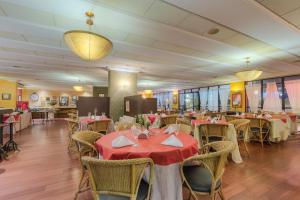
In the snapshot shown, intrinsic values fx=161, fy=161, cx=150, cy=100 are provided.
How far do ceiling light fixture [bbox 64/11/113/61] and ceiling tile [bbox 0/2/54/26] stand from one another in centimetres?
74

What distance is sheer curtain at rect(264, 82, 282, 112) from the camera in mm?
8555

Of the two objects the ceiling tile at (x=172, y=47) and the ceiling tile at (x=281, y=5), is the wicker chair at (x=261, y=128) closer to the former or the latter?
the ceiling tile at (x=172, y=47)

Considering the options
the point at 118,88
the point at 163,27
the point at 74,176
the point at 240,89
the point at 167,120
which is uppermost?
the point at 163,27

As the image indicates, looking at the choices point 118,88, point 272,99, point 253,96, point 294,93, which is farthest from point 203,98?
point 118,88

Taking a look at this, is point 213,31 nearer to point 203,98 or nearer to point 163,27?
point 163,27

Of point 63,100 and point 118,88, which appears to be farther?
point 63,100

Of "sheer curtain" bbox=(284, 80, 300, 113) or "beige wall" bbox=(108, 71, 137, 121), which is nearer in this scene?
"beige wall" bbox=(108, 71, 137, 121)

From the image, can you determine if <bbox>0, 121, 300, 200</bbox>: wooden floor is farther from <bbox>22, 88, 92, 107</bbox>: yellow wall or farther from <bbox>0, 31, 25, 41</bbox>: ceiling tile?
<bbox>22, 88, 92, 107</bbox>: yellow wall

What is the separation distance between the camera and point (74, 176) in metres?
2.96

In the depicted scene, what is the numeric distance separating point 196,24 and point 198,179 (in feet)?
8.10

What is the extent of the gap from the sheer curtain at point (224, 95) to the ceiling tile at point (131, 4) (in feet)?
33.8

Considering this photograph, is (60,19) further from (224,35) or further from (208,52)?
(208,52)

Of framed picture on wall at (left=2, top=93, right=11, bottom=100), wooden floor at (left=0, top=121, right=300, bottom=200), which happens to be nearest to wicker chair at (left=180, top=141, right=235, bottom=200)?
wooden floor at (left=0, top=121, right=300, bottom=200)

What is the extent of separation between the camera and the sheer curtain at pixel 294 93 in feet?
25.5
